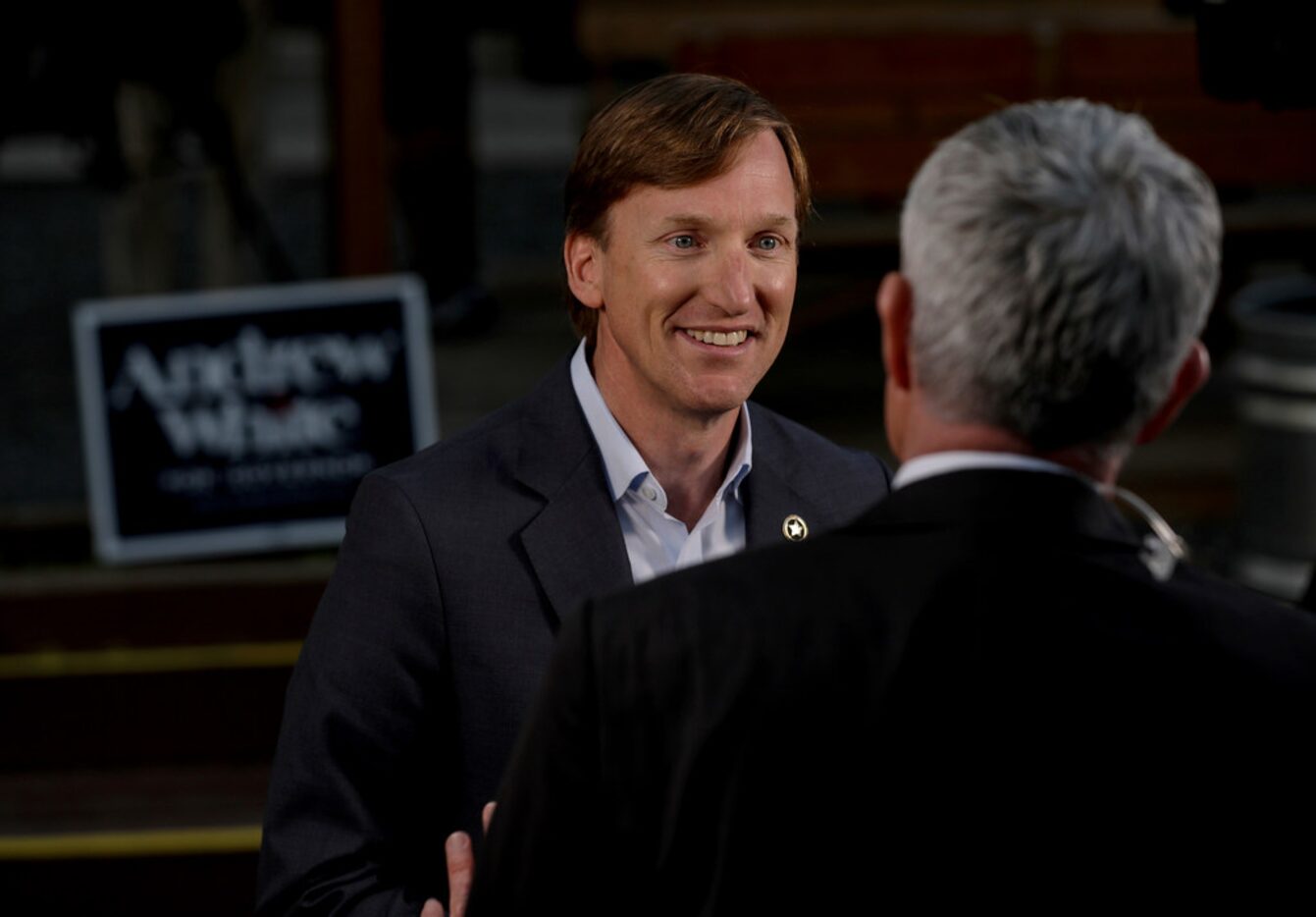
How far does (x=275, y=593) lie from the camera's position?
196 inches

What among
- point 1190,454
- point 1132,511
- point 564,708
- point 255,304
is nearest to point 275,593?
point 255,304

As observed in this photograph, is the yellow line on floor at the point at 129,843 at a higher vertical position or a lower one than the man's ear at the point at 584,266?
lower

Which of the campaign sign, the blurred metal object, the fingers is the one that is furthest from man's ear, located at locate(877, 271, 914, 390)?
the blurred metal object

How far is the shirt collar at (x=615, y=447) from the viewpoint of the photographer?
2035 millimetres

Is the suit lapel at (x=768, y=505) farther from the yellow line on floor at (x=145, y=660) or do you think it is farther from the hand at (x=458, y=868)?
the yellow line on floor at (x=145, y=660)

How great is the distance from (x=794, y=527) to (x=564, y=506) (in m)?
0.25

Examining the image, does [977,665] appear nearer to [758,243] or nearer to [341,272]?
[758,243]

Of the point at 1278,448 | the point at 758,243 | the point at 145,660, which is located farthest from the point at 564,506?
the point at 1278,448

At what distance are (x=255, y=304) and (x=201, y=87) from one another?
2.45 feet

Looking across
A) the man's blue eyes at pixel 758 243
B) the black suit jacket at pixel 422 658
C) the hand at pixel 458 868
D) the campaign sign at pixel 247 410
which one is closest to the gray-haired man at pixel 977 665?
the hand at pixel 458 868

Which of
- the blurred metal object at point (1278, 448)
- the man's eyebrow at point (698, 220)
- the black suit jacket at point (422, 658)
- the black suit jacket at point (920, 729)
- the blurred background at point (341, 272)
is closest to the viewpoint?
the black suit jacket at point (920, 729)

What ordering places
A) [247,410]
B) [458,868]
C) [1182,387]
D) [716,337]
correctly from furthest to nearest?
[247,410] < [716,337] < [458,868] < [1182,387]

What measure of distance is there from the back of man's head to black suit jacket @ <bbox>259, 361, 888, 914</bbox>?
26 cm

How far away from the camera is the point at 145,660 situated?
16.2 ft
